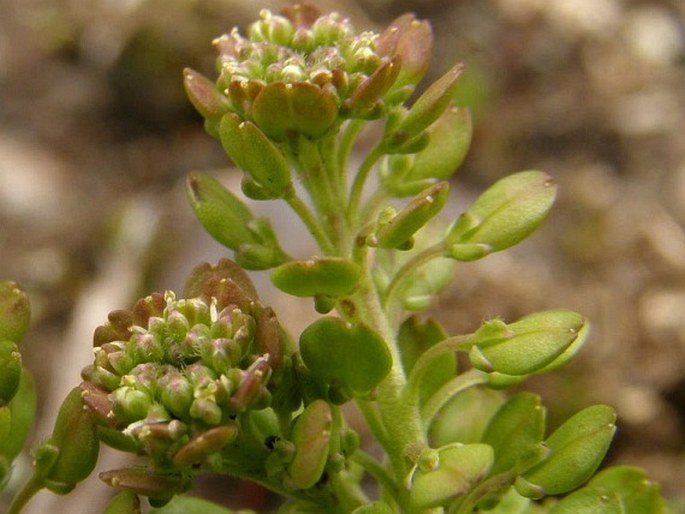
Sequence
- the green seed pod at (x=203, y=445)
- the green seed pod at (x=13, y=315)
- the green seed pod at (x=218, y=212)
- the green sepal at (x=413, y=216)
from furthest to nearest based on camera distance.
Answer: the green seed pod at (x=218, y=212)
the green seed pod at (x=13, y=315)
the green sepal at (x=413, y=216)
the green seed pod at (x=203, y=445)

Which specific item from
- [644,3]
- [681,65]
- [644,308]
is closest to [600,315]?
[644,308]

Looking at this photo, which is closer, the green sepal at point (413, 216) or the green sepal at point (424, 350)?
the green sepal at point (413, 216)

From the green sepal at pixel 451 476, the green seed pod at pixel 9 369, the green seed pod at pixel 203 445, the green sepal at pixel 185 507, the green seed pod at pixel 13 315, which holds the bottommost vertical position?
the green sepal at pixel 451 476

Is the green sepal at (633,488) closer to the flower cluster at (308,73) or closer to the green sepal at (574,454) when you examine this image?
the green sepal at (574,454)

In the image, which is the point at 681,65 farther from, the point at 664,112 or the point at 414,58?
the point at 414,58

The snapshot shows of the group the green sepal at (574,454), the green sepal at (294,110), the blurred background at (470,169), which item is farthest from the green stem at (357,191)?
the blurred background at (470,169)

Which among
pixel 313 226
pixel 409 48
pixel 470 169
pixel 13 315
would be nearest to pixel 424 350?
pixel 313 226
